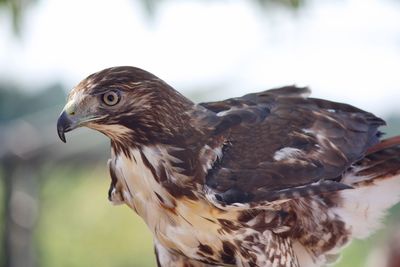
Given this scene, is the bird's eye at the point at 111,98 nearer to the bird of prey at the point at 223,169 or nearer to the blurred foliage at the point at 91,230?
the bird of prey at the point at 223,169

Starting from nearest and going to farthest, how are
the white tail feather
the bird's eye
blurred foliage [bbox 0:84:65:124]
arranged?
the bird's eye → the white tail feather → blurred foliage [bbox 0:84:65:124]

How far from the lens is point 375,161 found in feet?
21.2

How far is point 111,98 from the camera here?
559 centimetres

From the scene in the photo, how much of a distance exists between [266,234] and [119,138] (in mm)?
834

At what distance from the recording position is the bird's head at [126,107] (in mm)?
5492

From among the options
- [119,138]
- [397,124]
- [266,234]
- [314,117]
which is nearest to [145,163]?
[119,138]

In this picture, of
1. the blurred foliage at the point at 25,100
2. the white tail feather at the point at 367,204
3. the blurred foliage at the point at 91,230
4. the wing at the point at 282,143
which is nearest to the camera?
the wing at the point at 282,143

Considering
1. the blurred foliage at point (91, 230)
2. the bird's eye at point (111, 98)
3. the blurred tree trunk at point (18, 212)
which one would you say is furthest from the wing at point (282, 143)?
the blurred foliage at point (91, 230)

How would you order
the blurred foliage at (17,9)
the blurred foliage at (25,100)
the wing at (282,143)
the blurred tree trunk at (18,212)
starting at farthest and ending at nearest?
1. the blurred foliage at (25,100)
2. the blurred tree trunk at (18,212)
3. the blurred foliage at (17,9)
4. the wing at (282,143)

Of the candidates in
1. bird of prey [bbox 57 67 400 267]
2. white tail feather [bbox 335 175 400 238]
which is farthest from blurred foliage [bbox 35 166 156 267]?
bird of prey [bbox 57 67 400 267]

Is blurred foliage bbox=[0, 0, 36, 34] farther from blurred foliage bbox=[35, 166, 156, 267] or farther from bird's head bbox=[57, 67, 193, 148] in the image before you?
blurred foliage bbox=[35, 166, 156, 267]

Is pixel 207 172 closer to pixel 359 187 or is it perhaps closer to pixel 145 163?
pixel 145 163

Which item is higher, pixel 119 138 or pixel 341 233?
pixel 119 138

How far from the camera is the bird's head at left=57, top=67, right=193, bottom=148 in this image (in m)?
5.49
